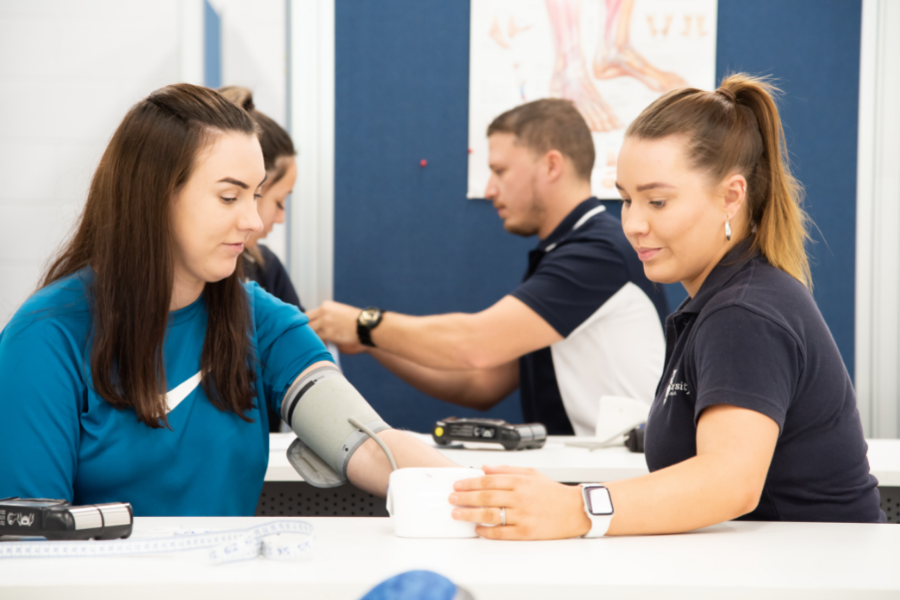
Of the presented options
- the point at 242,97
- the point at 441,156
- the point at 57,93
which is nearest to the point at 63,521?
the point at 242,97

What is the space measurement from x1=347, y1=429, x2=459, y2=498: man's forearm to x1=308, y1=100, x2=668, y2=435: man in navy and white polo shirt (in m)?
1.05

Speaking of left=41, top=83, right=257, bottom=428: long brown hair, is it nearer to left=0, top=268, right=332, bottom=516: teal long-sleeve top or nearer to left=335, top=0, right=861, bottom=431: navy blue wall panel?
left=0, top=268, right=332, bottom=516: teal long-sleeve top

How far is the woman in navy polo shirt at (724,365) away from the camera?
2.99ft

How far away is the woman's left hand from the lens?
883 millimetres

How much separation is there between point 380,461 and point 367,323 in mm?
1190

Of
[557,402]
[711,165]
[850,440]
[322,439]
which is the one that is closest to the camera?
[850,440]

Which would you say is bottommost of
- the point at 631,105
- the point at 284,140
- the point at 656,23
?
the point at 284,140

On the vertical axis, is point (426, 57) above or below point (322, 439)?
above

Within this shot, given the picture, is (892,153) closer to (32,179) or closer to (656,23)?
(656,23)

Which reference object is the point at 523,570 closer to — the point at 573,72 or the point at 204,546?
the point at 204,546

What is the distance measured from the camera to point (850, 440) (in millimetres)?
1056

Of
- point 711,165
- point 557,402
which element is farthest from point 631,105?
point 711,165

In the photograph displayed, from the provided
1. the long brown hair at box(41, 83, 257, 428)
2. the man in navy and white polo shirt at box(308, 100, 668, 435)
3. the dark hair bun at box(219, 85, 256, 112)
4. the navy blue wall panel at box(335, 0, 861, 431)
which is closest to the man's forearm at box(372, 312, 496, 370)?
the man in navy and white polo shirt at box(308, 100, 668, 435)

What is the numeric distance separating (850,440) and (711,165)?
1.47 ft
